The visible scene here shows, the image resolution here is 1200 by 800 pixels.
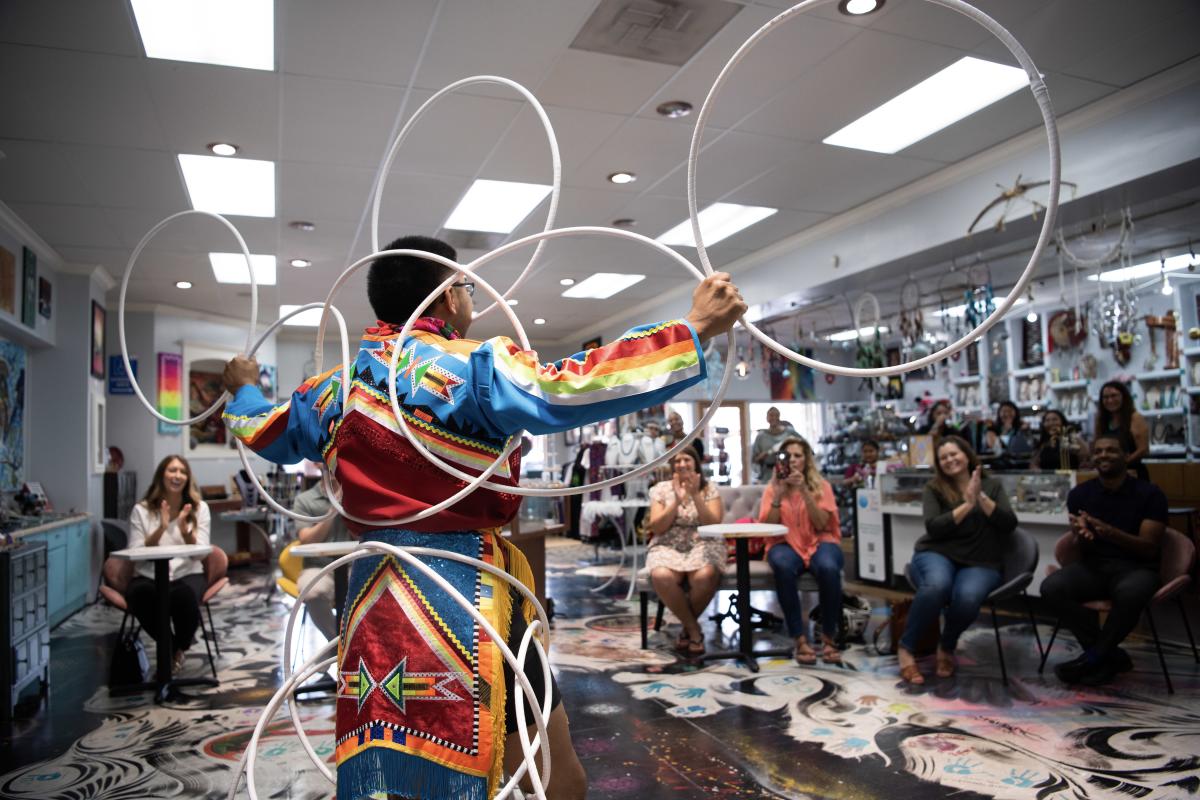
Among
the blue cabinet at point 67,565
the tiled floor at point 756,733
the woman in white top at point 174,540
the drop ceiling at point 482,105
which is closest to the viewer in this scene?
the tiled floor at point 756,733

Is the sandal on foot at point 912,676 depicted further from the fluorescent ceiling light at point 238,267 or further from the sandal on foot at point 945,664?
the fluorescent ceiling light at point 238,267

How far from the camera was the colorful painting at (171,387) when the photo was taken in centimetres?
1027

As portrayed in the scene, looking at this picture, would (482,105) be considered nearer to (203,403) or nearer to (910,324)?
(910,324)

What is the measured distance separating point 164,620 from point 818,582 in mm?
3701

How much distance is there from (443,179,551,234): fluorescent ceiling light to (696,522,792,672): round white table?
118 inches

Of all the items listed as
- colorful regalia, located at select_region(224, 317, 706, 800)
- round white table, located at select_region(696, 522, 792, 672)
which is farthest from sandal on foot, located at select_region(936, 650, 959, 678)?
colorful regalia, located at select_region(224, 317, 706, 800)

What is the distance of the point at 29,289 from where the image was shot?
23.0 ft

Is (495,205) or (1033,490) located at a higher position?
(495,205)

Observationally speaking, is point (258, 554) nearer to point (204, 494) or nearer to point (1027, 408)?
point (204, 494)

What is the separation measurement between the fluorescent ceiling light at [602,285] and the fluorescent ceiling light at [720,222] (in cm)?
141

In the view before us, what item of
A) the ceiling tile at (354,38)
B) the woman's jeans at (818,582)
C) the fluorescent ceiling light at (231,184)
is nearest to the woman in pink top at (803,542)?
the woman's jeans at (818,582)

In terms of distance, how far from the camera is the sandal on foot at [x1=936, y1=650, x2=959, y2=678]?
14.2ft

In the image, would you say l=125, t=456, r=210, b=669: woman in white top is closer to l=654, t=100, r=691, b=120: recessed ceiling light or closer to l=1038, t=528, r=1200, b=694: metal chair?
l=654, t=100, r=691, b=120: recessed ceiling light

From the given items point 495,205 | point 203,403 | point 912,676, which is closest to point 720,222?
point 495,205
